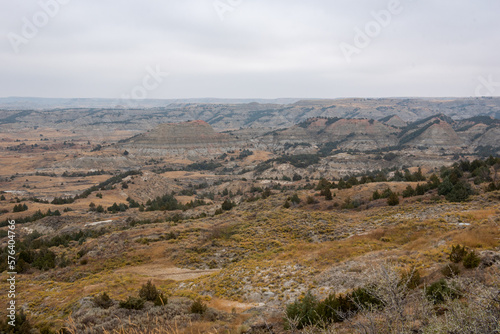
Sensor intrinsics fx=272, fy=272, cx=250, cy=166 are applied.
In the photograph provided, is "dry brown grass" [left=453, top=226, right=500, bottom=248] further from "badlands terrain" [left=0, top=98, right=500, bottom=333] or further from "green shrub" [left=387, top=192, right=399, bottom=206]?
"green shrub" [left=387, top=192, right=399, bottom=206]

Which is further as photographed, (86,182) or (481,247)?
(86,182)

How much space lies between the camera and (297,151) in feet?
461

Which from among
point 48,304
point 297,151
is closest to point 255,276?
point 48,304

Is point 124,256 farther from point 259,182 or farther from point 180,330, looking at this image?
point 259,182

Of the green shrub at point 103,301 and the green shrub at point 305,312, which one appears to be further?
the green shrub at point 103,301

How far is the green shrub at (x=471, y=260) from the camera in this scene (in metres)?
9.33

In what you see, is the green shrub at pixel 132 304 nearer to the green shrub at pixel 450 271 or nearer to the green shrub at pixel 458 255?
the green shrub at pixel 450 271

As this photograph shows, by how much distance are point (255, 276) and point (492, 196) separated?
64.4ft

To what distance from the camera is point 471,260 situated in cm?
951

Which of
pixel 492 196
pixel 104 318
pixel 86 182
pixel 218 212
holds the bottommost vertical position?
pixel 86 182

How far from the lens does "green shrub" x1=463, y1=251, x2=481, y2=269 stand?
9328 mm

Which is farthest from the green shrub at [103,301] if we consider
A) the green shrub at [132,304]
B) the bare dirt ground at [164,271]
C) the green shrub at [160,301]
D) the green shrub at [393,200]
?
the green shrub at [393,200]

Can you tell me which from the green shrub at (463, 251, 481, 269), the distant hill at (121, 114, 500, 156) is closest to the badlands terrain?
the green shrub at (463, 251, 481, 269)

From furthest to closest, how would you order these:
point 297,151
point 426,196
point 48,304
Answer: point 297,151 < point 426,196 < point 48,304
